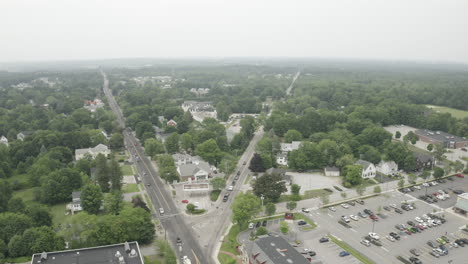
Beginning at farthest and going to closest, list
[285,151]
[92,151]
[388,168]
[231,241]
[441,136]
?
[441,136]
[285,151]
[92,151]
[388,168]
[231,241]

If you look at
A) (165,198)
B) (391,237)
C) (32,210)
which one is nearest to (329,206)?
(391,237)

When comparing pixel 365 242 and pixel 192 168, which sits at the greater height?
pixel 192 168

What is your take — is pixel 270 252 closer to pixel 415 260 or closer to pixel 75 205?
pixel 415 260

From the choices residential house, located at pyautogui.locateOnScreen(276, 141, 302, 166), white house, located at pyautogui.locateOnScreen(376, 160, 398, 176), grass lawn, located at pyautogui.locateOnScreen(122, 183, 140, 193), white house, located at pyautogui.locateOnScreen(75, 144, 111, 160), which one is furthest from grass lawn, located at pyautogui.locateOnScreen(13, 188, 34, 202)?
white house, located at pyautogui.locateOnScreen(376, 160, 398, 176)

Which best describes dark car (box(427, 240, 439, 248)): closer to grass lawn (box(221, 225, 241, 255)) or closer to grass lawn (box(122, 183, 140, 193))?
grass lawn (box(221, 225, 241, 255))

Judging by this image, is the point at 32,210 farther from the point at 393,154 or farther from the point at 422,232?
the point at 393,154

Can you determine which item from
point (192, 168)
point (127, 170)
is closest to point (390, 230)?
point (192, 168)

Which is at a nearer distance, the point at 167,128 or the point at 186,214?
the point at 186,214
